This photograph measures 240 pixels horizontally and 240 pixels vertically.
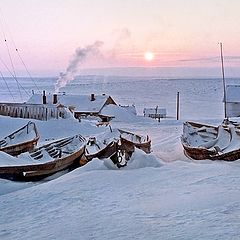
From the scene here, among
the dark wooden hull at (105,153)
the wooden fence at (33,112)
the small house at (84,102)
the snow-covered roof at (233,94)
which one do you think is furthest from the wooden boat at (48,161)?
the snow-covered roof at (233,94)

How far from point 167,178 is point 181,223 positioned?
4345 millimetres

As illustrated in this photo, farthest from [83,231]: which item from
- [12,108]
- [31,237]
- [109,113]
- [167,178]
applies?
[109,113]

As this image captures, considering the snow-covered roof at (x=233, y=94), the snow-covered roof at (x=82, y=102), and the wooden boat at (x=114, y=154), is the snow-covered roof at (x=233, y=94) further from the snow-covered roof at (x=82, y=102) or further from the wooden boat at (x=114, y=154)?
the wooden boat at (x=114, y=154)

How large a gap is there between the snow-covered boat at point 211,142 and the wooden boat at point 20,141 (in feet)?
19.1

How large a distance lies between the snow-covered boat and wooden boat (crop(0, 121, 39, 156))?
5824mm

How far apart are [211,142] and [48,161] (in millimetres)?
8117

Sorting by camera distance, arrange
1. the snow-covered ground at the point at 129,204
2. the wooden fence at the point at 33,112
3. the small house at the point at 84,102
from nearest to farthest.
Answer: the snow-covered ground at the point at 129,204 < the wooden fence at the point at 33,112 < the small house at the point at 84,102

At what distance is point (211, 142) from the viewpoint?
18422mm

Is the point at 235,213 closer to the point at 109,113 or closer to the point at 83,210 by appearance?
the point at 83,210

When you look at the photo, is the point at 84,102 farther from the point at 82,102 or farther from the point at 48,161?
the point at 48,161

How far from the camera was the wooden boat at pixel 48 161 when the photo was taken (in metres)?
11.5

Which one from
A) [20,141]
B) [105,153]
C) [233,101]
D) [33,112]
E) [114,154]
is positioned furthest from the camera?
[233,101]

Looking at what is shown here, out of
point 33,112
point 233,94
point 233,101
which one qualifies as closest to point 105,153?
point 33,112

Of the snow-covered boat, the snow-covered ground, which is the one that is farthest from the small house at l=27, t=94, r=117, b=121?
the snow-covered ground
